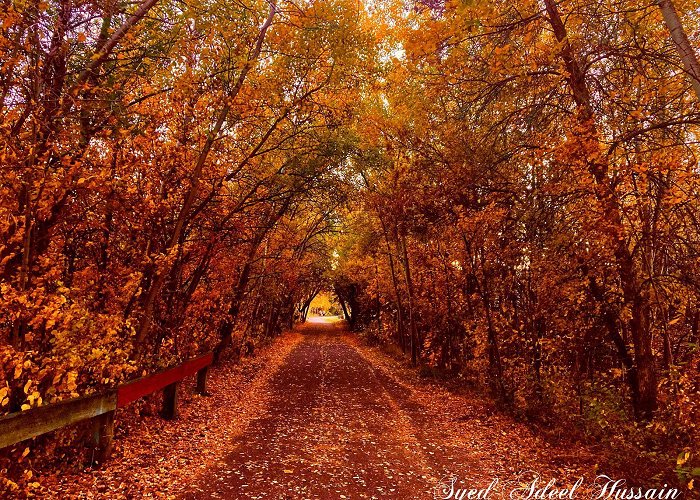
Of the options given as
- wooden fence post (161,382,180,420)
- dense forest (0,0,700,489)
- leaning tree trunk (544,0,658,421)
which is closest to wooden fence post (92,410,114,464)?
dense forest (0,0,700,489)

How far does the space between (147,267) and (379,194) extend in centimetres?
1158

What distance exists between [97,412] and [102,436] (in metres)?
0.55

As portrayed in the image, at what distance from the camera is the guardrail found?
168 inches

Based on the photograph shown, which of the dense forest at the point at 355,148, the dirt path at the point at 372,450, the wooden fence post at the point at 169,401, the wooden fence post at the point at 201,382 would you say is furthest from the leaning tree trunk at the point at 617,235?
the wooden fence post at the point at 201,382

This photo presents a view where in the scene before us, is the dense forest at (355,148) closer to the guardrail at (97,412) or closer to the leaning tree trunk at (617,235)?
the leaning tree trunk at (617,235)

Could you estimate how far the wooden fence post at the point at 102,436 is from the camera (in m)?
5.88

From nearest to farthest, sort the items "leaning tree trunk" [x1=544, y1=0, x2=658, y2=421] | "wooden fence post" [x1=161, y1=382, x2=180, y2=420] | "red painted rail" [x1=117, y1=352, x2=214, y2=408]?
"red painted rail" [x1=117, y1=352, x2=214, y2=408], "leaning tree trunk" [x1=544, y1=0, x2=658, y2=421], "wooden fence post" [x1=161, y1=382, x2=180, y2=420]

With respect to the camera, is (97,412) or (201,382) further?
(201,382)

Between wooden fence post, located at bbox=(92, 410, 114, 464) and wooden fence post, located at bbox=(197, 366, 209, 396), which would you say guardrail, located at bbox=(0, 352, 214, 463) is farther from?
wooden fence post, located at bbox=(197, 366, 209, 396)

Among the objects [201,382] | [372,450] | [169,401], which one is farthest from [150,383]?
[201,382]

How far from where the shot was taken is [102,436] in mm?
5969

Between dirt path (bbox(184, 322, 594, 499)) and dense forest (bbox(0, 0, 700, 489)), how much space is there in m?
1.26

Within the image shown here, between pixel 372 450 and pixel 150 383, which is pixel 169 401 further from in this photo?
pixel 372 450

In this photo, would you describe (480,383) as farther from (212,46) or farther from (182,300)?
(212,46)
